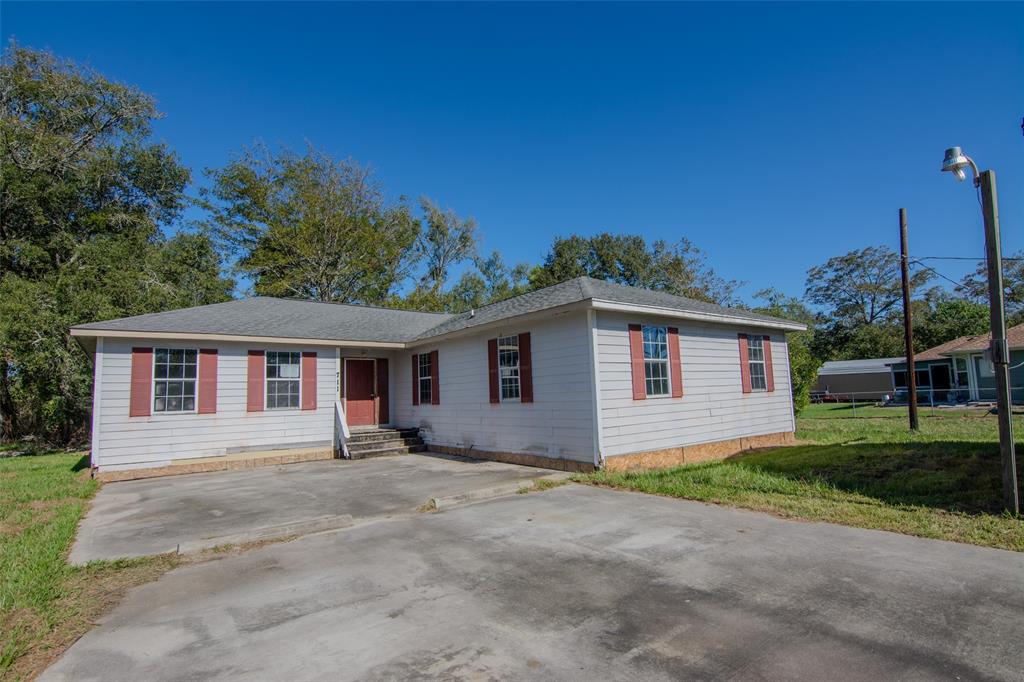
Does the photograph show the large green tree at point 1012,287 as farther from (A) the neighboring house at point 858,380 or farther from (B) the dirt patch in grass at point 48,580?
(B) the dirt patch in grass at point 48,580

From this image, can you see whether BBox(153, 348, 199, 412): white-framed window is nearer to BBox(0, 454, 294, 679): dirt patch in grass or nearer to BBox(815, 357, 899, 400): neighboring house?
BBox(0, 454, 294, 679): dirt patch in grass

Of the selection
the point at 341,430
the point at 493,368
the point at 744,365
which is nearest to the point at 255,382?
the point at 341,430

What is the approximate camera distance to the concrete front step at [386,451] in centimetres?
1309

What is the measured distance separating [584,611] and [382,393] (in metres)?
12.6

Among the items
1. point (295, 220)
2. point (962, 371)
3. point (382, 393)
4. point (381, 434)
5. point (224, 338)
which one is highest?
point (295, 220)

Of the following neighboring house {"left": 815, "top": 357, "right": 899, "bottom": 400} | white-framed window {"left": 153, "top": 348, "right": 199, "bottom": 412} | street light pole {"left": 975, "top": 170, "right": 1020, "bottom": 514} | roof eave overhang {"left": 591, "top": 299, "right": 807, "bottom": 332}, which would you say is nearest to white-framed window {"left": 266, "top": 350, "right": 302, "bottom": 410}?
white-framed window {"left": 153, "top": 348, "right": 199, "bottom": 412}

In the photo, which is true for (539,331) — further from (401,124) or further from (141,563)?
(401,124)

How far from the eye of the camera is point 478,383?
1213 centimetres

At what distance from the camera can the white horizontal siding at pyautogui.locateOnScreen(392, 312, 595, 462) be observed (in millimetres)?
9492

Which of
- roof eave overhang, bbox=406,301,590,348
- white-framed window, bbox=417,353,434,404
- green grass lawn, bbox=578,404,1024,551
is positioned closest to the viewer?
green grass lawn, bbox=578,404,1024,551

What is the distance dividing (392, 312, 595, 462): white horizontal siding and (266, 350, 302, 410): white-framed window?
10.6 ft

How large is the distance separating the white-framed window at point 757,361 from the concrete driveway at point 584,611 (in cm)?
802

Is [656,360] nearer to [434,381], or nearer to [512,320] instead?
[512,320]

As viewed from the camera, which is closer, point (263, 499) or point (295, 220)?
→ point (263, 499)
